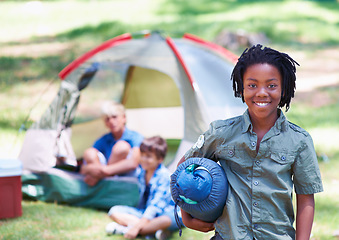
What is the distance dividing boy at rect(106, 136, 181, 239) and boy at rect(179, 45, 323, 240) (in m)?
1.56

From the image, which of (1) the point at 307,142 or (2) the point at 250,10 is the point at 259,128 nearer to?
(1) the point at 307,142

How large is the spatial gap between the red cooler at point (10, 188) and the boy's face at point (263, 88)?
95.5 inches

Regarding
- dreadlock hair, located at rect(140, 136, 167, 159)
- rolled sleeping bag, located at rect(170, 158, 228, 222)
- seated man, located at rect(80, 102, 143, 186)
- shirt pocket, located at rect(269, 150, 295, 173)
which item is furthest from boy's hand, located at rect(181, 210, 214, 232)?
seated man, located at rect(80, 102, 143, 186)

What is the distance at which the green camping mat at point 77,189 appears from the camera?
3.85 m

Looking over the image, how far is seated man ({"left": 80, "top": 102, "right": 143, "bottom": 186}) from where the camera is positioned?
396cm

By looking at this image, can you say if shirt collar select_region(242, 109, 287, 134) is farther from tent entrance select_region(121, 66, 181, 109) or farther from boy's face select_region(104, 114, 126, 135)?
tent entrance select_region(121, 66, 181, 109)

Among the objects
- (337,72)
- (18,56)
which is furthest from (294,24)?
(18,56)

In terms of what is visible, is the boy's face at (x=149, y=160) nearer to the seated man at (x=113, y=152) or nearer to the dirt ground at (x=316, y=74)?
the seated man at (x=113, y=152)

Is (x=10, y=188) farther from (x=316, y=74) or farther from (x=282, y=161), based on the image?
(x=316, y=74)

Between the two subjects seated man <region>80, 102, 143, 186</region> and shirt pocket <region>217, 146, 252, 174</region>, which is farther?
seated man <region>80, 102, 143, 186</region>

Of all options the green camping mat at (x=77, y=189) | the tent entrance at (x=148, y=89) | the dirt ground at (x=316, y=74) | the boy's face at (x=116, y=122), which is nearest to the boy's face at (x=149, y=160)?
the green camping mat at (x=77, y=189)

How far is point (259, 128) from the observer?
187 cm

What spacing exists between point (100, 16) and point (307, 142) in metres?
11.0

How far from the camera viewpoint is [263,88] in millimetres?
1784
